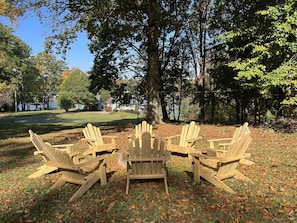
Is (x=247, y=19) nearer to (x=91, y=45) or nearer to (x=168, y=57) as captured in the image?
(x=168, y=57)

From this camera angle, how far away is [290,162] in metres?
5.38

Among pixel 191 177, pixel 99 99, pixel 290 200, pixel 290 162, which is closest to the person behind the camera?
pixel 290 200

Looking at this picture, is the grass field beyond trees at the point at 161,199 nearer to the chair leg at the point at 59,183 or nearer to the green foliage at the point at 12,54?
the chair leg at the point at 59,183

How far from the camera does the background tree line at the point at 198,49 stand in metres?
8.96

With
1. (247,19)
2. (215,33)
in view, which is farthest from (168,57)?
(247,19)

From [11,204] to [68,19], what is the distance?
7.79 m

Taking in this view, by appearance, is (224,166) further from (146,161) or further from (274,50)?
(274,50)

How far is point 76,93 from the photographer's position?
123 feet

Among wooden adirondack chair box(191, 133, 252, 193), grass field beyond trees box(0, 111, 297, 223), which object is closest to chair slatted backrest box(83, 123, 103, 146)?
grass field beyond trees box(0, 111, 297, 223)

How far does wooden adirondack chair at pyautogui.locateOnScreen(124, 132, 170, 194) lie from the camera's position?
3945 millimetres

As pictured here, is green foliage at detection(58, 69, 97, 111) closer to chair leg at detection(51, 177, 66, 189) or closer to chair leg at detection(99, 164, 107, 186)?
chair leg at detection(51, 177, 66, 189)

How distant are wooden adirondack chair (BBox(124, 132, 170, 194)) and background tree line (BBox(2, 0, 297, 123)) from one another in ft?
20.4

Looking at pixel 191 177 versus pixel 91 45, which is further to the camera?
pixel 91 45

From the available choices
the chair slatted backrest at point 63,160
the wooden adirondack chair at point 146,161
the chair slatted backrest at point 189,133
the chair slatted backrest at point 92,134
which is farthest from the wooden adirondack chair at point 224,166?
the chair slatted backrest at point 92,134
